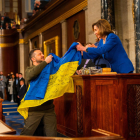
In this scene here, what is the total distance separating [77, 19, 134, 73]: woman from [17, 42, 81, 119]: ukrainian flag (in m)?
0.27

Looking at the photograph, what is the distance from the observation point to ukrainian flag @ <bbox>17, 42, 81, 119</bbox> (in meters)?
2.99

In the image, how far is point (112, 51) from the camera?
3.01m

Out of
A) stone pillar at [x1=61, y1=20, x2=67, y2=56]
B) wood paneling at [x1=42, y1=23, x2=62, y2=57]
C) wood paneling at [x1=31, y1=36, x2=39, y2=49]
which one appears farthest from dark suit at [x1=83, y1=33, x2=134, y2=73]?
wood paneling at [x1=31, y1=36, x2=39, y2=49]

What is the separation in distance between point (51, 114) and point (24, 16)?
14435 mm

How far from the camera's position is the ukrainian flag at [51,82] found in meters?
2.99

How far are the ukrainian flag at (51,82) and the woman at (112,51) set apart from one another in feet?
0.88

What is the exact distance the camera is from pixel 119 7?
6.13 m

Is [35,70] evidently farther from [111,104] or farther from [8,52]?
[8,52]

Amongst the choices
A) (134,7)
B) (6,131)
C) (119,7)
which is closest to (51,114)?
(6,131)

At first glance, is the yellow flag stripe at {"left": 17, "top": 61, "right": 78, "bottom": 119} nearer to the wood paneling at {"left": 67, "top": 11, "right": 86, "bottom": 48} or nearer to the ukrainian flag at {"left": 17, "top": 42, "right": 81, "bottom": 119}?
the ukrainian flag at {"left": 17, "top": 42, "right": 81, "bottom": 119}

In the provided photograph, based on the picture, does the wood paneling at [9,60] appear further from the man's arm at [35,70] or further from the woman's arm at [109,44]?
the woman's arm at [109,44]

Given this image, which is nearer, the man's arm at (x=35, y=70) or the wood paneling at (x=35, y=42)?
the man's arm at (x=35, y=70)

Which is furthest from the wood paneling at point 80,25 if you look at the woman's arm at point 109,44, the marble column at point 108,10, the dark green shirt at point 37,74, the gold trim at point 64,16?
the dark green shirt at point 37,74

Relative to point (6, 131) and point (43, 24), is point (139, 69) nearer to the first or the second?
point (6, 131)
